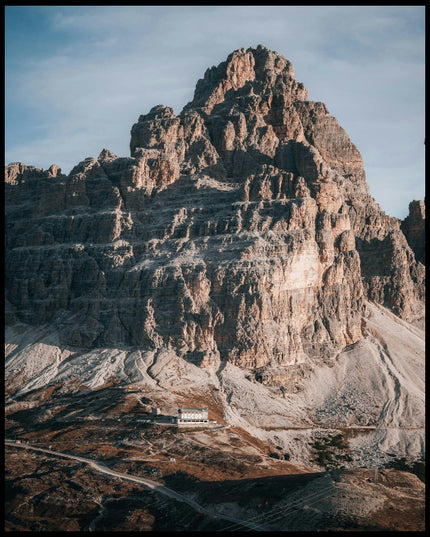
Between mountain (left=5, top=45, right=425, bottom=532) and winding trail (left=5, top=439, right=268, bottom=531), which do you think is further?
mountain (left=5, top=45, right=425, bottom=532)

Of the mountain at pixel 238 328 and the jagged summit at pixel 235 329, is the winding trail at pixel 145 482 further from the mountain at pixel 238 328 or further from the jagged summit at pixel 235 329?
the mountain at pixel 238 328

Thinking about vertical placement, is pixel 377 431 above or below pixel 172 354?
below

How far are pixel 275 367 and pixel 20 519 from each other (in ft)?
294

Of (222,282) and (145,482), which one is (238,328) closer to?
(222,282)

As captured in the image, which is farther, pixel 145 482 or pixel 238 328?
pixel 238 328

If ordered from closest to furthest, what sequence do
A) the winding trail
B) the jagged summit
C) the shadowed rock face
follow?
1. the winding trail
2. the jagged summit
3. the shadowed rock face

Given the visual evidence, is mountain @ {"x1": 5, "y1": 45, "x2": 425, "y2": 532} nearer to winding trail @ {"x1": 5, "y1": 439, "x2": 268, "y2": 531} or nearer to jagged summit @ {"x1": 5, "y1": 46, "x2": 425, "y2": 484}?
jagged summit @ {"x1": 5, "y1": 46, "x2": 425, "y2": 484}

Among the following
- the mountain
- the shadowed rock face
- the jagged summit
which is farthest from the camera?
the shadowed rock face

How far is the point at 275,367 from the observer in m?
168

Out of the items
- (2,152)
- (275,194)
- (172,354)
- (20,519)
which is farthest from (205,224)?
(2,152)

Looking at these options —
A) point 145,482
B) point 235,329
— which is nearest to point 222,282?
point 235,329

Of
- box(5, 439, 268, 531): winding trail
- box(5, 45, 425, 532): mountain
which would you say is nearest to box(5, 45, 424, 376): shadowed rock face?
box(5, 45, 425, 532): mountain

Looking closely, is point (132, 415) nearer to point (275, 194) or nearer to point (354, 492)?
point (354, 492)

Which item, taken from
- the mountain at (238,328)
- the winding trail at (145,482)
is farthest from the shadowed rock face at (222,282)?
the winding trail at (145,482)
